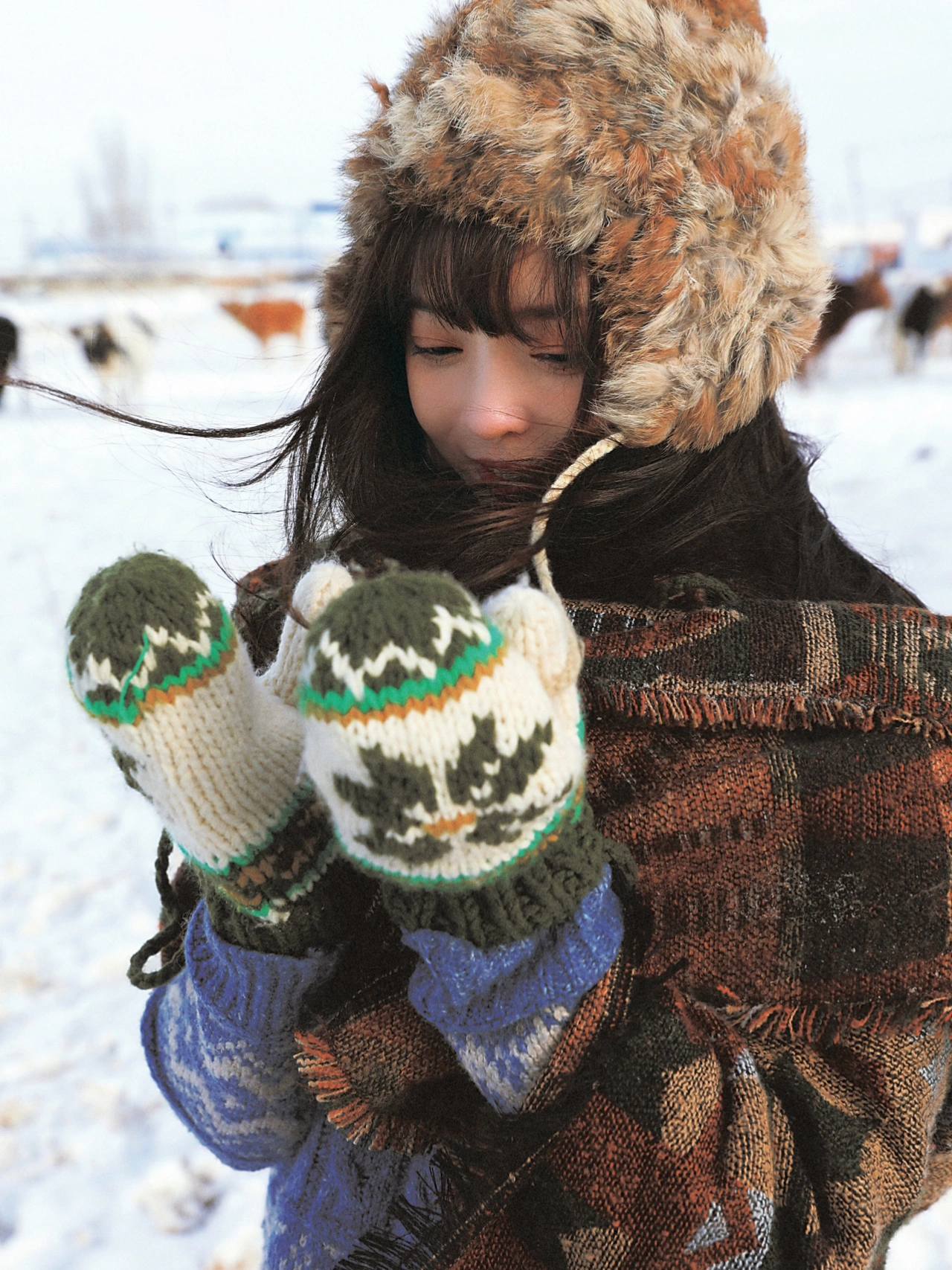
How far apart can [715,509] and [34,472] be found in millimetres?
7475

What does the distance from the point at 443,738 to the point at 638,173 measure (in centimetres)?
77

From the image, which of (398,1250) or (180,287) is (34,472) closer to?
(398,1250)

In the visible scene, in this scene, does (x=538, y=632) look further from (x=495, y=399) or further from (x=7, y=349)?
(x=7, y=349)

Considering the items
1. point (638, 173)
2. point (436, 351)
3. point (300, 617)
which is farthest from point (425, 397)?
point (300, 617)

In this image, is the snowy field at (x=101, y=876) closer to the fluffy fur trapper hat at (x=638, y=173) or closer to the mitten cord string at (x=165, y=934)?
the mitten cord string at (x=165, y=934)

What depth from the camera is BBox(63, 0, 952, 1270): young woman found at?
0.75 meters

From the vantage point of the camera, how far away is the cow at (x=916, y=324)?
11.3m

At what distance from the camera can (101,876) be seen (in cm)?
312

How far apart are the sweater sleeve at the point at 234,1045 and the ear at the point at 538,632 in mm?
386

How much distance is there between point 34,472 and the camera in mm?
7527

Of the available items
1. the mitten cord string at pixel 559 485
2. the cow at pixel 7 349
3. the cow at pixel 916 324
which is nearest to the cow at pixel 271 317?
the cow at pixel 916 324

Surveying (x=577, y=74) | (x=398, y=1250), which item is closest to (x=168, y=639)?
(x=398, y=1250)

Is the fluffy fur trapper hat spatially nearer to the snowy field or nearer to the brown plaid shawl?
the brown plaid shawl

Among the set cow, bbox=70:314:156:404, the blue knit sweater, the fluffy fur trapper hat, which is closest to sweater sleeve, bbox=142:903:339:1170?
the blue knit sweater
